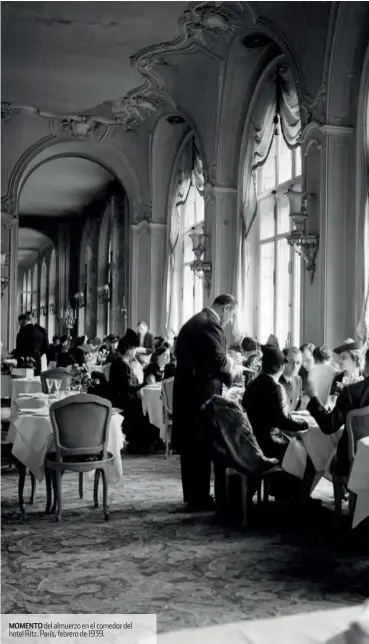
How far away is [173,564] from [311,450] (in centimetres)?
160

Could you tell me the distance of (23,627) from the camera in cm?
209

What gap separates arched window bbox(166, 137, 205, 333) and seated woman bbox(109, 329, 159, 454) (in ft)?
19.6

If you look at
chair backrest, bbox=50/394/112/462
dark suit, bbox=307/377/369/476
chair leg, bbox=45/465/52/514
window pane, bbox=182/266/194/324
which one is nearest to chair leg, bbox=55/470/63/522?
chair backrest, bbox=50/394/112/462

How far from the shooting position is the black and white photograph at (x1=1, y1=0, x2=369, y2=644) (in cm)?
374

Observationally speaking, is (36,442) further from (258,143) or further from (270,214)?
(258,143)

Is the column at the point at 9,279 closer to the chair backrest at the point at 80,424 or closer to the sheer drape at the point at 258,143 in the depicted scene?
the sheer drape at the point at 258,143

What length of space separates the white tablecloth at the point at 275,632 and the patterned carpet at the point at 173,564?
235 centimetres

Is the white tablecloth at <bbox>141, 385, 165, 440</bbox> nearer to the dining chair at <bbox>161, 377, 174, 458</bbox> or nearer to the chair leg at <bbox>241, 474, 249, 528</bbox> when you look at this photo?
the dining chair at <bbox>161, 377, 174, 458</bbox>

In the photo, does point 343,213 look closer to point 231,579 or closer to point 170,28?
point 170,28

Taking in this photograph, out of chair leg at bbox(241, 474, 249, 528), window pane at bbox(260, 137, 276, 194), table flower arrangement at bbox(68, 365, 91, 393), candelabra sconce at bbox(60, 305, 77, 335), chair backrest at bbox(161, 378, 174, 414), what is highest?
window pane at bbox(260, 137, 276, 194)

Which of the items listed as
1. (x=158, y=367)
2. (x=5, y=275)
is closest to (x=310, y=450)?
(x=158, y=367)

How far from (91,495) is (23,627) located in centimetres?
398

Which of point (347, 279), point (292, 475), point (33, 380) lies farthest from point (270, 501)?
point (33, 380)

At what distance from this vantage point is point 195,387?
5562 millimetres
